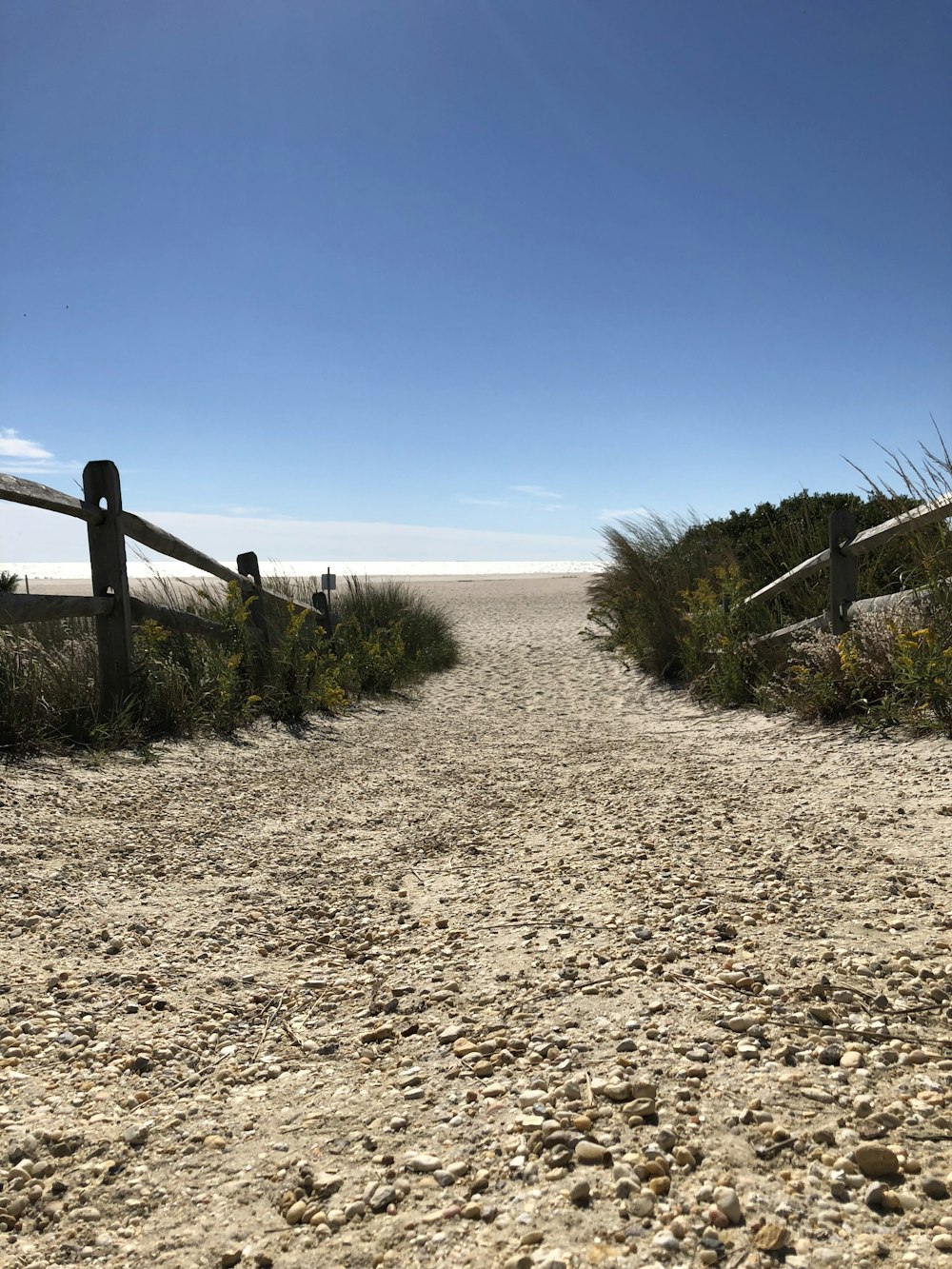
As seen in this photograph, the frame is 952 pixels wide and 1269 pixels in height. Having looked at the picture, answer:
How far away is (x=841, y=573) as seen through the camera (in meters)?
6.47

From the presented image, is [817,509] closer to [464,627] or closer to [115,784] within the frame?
[464,627]

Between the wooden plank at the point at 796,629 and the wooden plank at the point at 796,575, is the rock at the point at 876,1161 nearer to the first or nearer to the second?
the wooden plank at the point at 796,629

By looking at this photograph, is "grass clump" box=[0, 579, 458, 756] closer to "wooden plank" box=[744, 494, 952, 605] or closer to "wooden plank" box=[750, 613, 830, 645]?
"wooden plank" box=[750, 613, 830, 645]

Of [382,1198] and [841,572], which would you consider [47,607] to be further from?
[841,572]

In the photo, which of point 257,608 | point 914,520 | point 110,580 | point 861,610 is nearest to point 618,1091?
point 914,520

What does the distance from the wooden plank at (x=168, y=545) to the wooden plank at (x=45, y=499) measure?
239 millimetres

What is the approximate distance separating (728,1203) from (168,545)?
18.8 feet

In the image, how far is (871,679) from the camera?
17.6 feet

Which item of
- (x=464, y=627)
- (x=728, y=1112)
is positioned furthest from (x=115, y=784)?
(x=464, y=627)

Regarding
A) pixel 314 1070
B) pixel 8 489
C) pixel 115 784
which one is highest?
pixel 8 489

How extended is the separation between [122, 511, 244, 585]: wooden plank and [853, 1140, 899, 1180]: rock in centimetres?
534

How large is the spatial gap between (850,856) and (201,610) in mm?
5755

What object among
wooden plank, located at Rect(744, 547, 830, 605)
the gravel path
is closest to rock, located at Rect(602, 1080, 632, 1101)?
the gravel path

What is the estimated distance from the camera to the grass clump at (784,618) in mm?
4977
